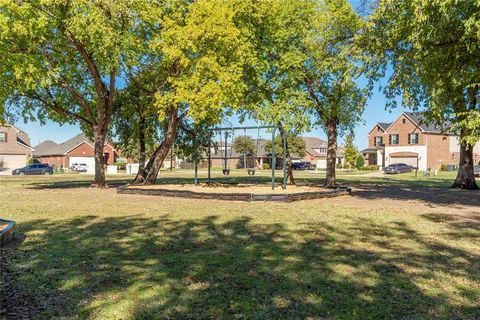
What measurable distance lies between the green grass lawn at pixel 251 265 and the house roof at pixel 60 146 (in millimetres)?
68855

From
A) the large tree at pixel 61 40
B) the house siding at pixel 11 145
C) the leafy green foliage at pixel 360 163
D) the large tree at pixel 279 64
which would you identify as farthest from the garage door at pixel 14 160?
the leafy green foliage at pixel 360 163

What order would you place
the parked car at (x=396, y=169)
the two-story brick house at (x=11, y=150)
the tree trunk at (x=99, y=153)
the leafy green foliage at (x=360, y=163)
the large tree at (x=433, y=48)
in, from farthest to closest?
the leafy green foliage at (x=360, y=163)
the two-story brick house at (x=11, y=150)
the parked car at (x=396, y=169)
the tree trunk at (x=99, y=153)
the large tree at (x=433, y=48)

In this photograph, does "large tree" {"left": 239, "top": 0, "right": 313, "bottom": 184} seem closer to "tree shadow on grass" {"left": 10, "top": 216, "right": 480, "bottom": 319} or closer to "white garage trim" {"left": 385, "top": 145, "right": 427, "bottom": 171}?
"tree shadow on grass" {"left": 10, "top": 216, "right": 480, "bottom": 319}

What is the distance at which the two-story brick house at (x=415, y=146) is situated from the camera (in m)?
64.0

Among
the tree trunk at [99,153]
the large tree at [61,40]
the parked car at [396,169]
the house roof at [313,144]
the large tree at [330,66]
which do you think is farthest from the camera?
the house roof at [313,144]

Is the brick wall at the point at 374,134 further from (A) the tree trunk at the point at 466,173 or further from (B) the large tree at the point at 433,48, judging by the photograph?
(B) the large tree at the point at 433,48

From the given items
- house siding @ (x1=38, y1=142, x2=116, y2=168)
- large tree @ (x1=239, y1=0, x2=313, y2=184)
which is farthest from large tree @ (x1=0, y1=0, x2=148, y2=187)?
house siding @ (x1=38, y1=142, x2=116, y2=168)

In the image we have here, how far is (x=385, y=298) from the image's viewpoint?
4668 mm

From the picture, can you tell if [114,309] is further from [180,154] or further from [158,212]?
[180,154]

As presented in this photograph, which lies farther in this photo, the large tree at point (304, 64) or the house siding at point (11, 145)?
the house siding at point (11, 145)

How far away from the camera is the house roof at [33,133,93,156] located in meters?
75.2

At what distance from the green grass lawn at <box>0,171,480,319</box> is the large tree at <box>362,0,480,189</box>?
4336 millimetres

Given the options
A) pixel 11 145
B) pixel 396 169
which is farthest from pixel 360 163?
pixel 11 145

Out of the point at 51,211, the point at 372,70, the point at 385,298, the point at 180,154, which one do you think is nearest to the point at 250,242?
the point at 385,298
